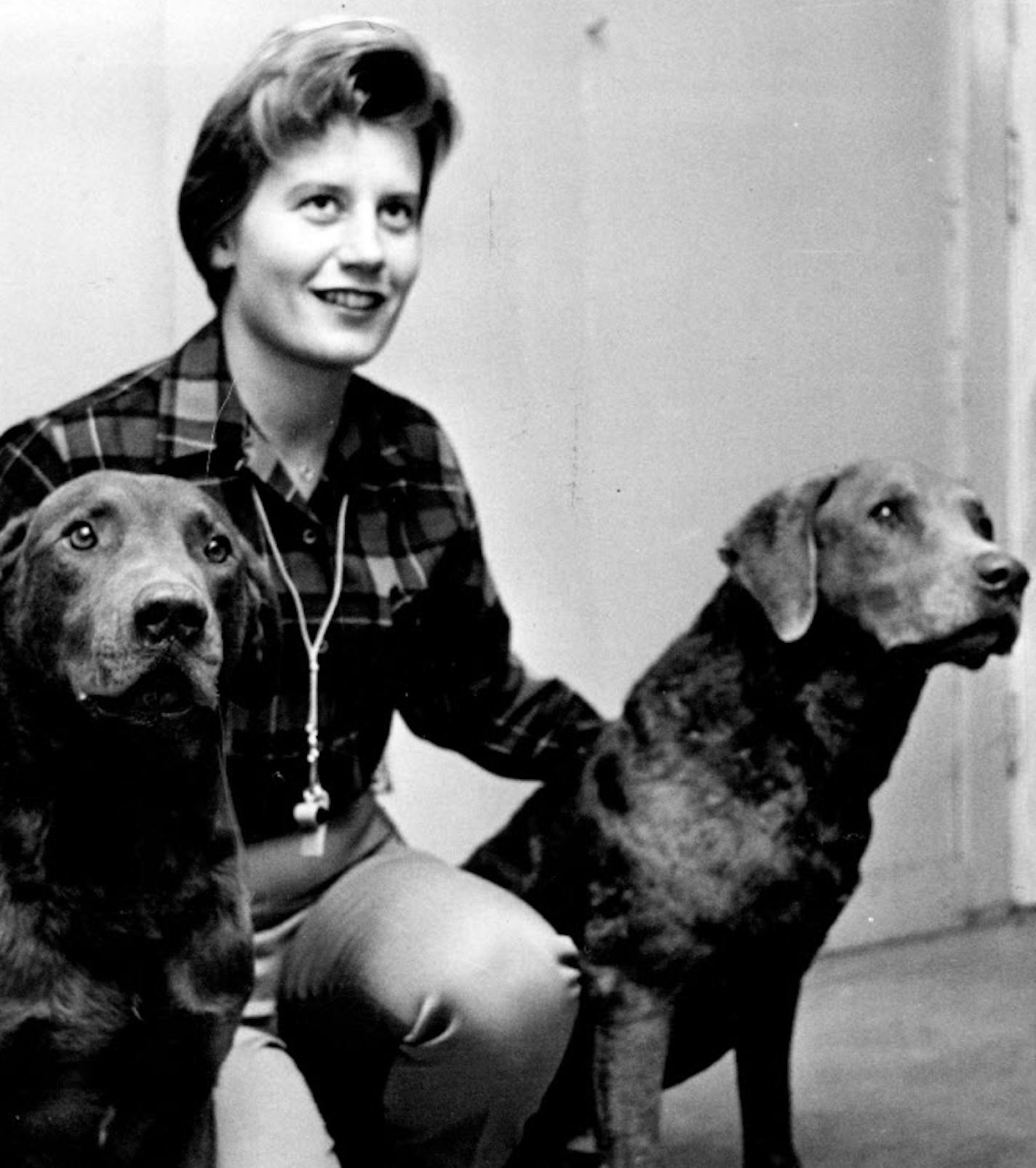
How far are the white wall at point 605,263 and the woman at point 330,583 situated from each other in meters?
0.15

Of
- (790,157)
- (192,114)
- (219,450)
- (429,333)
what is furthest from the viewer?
(790,157)

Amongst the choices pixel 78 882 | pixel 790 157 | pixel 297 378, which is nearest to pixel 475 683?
pixel 297 378

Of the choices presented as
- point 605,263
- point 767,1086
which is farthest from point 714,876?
point 605,263

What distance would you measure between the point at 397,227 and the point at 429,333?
587mm

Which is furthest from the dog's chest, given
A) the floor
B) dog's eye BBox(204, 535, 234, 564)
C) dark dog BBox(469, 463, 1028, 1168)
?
dog's eye BBox(204, 535, 234, 564)

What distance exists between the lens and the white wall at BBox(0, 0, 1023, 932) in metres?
2.41

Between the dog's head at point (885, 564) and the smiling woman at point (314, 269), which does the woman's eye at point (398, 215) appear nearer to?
the smiling woman at point (314, 269)

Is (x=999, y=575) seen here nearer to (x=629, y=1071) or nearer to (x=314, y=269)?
(x=629, y=1071)

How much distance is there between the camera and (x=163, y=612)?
1.80 metres

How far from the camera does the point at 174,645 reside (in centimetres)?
181

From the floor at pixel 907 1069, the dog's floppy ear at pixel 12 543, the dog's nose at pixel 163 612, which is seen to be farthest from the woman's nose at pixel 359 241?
the floor at pixel 907 1069

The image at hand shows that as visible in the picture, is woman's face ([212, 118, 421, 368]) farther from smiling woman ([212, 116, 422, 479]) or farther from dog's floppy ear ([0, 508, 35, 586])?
dog's floppy ear ([0, 508, 35, 586])

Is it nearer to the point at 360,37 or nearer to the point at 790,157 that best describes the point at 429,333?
the point at 360,37

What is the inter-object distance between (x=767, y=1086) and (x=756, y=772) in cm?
46
